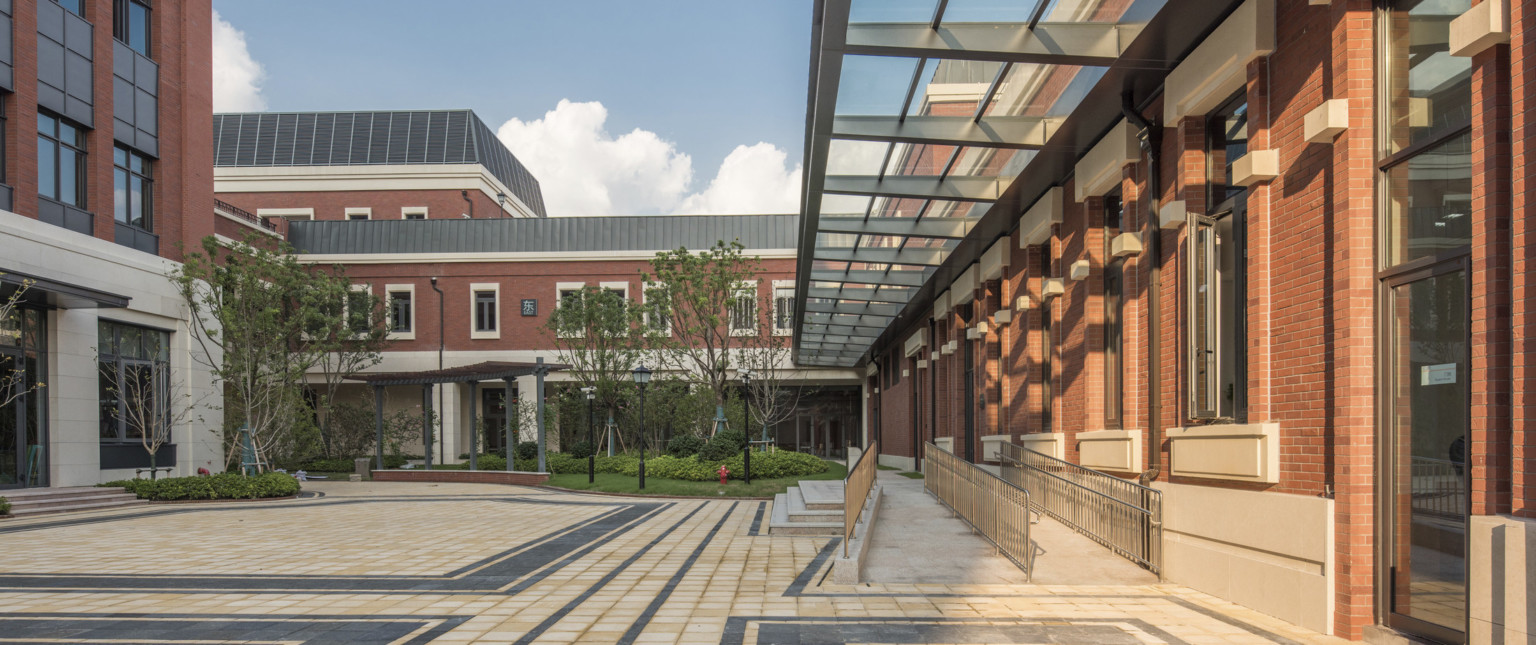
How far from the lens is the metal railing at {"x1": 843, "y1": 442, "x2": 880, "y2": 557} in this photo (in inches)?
376

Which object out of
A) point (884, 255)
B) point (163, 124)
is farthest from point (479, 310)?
point (884, 255)

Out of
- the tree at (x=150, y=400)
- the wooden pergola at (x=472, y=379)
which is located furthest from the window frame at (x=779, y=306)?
the tree at (x=150, y=400)

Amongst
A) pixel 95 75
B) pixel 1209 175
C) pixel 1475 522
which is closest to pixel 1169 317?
pixel 1209 175

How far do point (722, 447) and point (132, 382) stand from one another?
49.5 ft

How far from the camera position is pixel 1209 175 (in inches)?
348

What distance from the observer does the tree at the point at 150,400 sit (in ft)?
82.2

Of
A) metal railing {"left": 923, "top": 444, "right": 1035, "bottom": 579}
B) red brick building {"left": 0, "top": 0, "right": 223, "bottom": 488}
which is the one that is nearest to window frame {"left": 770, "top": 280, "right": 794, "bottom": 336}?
red brick building {"left": 0, "top": 0, "right": 223, "bottom": 488}

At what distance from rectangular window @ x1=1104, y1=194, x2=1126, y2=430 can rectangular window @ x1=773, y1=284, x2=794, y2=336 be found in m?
22.1

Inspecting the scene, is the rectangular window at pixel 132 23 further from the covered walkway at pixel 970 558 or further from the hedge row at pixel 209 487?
the covered walkway at pixel 970 558

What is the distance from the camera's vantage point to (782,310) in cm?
3681

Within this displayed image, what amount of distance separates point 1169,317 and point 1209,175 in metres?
1.33

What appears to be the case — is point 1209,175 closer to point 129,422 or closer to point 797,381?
point 129,422

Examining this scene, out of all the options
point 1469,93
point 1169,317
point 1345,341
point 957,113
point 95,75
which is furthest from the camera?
point 95,75

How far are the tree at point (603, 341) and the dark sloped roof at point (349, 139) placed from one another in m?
17.7
